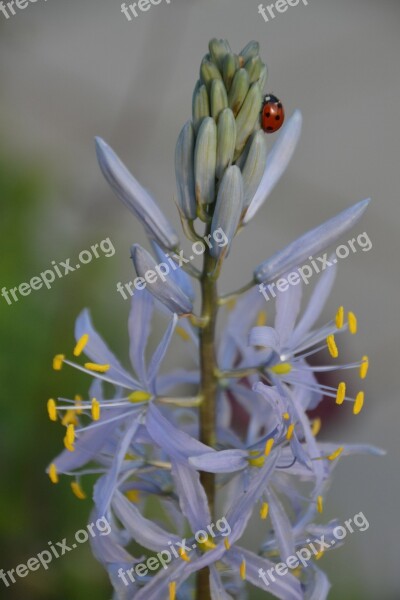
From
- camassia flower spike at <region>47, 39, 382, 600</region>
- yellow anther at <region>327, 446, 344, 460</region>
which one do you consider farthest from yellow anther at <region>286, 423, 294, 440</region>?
yellow anther at <region>327, 446, 344, 460</region>

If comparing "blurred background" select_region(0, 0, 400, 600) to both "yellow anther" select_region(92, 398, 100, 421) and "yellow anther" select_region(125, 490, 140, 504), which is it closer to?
"yellow anther" select_region(125, 490, 140, 504)

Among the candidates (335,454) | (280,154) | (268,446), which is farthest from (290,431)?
(280,154)

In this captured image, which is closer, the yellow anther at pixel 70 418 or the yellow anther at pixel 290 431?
the yellow anther at pixel 290 431

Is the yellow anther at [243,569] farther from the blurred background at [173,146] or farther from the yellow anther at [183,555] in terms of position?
the blurred background at [173,146]

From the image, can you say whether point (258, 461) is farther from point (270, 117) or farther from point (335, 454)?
point (270, 117)

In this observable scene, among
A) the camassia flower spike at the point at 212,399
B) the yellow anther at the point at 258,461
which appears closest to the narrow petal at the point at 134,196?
the camassia flower spike at the point at 212,399

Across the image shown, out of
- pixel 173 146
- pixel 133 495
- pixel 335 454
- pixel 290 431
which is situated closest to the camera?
pixel 290 431
